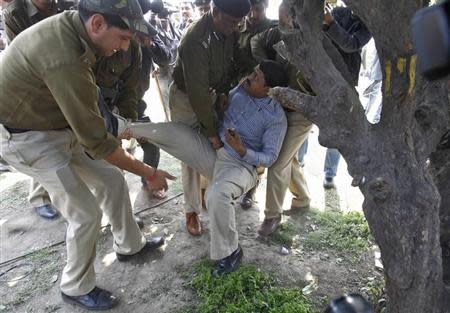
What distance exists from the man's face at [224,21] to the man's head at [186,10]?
19.9 feet

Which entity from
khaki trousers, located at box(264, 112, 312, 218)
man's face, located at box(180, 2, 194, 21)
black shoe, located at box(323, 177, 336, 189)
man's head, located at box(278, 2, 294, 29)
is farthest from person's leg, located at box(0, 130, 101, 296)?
man's face, located at box(180, 2, 194, 21)

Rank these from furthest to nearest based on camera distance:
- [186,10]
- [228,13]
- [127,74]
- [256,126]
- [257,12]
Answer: [186,10], [257,12], [127,74], [256,126], [228,13]

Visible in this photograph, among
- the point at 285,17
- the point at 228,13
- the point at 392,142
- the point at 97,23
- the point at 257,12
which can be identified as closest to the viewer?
the point at 392,142

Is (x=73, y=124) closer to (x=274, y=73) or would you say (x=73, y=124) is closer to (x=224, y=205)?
(x=224, y=205)

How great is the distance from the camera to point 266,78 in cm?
334

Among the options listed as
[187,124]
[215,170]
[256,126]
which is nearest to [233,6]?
[256,126]

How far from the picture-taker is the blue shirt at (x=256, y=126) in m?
3.38

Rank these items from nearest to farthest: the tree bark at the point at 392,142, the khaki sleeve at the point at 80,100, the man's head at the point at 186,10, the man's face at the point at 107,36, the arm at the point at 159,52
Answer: the tree bark at the point at 392,142, the khaki sleeve at the point at 80,100, the man's face at the point at 107,36, the arm at the point at 159,52, the man's head at the point at 186,10

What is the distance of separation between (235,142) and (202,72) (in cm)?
66

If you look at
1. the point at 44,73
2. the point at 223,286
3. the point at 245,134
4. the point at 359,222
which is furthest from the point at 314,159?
the point at 44,73

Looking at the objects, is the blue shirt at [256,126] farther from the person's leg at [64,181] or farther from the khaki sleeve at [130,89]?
the person's leg at [64,181]

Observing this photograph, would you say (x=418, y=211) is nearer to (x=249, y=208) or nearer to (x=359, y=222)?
(x=359, y=222)

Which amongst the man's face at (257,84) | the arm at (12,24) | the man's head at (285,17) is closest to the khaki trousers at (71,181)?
the man's face at (257,84)

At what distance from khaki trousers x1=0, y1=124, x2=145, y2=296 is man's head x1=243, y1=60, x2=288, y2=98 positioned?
142 cm
